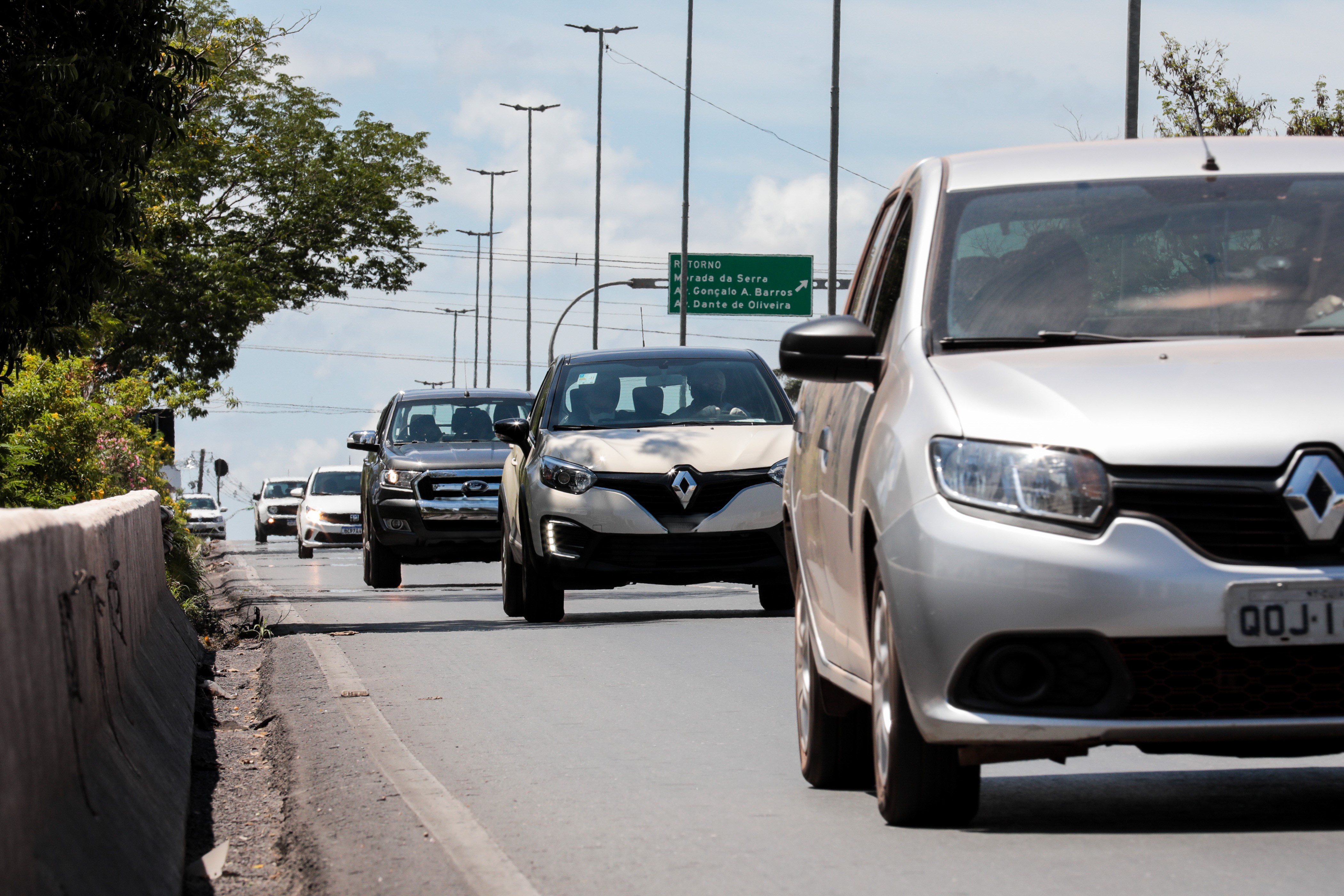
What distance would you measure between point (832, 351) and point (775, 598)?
9.21 meters

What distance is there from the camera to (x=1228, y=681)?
513 centimetres

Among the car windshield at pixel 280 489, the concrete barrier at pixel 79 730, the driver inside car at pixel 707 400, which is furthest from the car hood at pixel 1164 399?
the car windshield at pixel 280 489

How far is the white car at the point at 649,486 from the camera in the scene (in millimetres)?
13594

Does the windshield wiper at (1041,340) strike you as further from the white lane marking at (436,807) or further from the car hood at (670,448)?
the car hood at (670,448)

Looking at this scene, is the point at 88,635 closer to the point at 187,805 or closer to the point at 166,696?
the point at 187,805

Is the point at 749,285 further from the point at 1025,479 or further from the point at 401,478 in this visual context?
the point at 1025,479

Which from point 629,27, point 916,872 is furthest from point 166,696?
point 629,27

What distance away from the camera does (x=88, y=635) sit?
5.62 m

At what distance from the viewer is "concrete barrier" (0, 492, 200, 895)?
3.94 meters

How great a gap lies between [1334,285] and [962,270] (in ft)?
3.43

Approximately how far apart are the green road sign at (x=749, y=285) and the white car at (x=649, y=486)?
33.6 m

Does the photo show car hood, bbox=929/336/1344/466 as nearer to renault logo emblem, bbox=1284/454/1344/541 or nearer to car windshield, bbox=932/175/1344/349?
renault logo emblem, bbox=1284/454/1344/541

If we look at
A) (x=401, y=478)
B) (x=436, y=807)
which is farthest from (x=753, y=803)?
(x=401, y=478)

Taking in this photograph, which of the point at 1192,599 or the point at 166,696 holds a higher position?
the point at 1192,599
